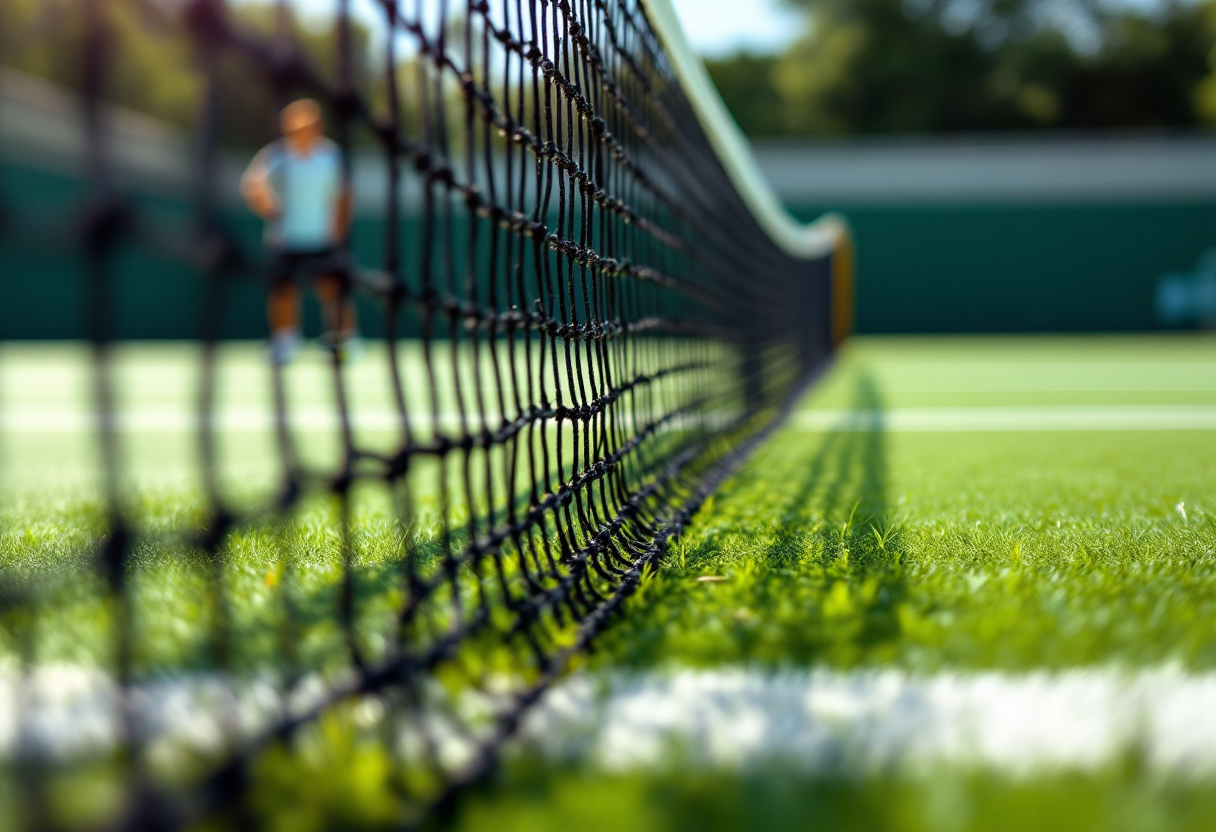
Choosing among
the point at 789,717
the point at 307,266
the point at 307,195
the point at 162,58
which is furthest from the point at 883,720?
the point at 162,58

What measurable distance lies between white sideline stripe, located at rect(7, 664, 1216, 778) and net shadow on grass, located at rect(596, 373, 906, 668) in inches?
2.5

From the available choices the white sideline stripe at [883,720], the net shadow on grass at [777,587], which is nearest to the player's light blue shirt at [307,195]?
the net shadow on grass at [777,587]

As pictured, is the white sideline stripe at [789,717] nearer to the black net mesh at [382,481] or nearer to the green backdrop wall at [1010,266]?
the black net mesh at [382,481]

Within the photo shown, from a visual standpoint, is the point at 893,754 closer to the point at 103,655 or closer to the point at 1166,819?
the point at 1166,819

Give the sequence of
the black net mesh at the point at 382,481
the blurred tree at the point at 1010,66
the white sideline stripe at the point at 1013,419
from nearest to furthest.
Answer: the black net mesh at the point at 382,481
the white sideline stripe at the point at 1013,419
the blurred tree at the point at 1010,66

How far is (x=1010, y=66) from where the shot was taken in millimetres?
27984

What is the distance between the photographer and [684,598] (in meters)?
1.29

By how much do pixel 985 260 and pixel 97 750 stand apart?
15.6 m

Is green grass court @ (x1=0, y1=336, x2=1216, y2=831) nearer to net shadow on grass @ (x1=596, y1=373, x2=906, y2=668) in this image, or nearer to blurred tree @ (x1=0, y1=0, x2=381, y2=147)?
net shadow on grass @ (x1=596, y1=373, x2=906, y2=668)

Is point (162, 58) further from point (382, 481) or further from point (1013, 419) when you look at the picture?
point (382, 481)

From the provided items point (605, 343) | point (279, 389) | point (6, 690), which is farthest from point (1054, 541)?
point (6, 690)

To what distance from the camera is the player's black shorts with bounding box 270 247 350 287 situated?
833 mm

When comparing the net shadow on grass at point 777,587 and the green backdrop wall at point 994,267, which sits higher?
the green backdrop wall at point 994,267

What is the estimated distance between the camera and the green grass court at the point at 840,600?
0.76 meters
